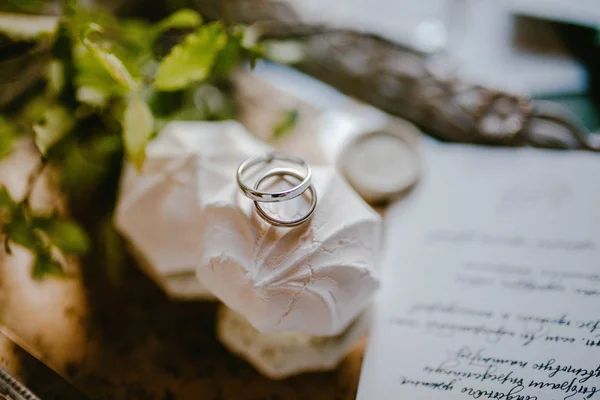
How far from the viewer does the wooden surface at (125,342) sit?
0.49 m

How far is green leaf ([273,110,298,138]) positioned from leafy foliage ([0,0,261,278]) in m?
0.09

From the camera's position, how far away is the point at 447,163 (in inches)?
24.0

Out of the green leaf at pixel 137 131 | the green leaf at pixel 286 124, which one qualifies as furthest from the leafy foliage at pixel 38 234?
the green leaf at pixel 286 124

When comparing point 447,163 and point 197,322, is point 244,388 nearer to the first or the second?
point 197,322

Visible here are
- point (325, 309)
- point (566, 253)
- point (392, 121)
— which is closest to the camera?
point (325, 309)

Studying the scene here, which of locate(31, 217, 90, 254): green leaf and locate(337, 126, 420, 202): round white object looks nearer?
locate(31, 217, 90, 254): green leaf

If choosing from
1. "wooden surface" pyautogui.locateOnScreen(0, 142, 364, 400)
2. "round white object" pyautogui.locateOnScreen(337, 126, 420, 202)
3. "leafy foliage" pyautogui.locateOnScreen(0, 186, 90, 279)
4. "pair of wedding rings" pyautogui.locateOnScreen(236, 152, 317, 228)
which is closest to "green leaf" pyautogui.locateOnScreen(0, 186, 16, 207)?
"leafy foliage" pyautogui.locateOnScreen(0, 186, 90, 279)

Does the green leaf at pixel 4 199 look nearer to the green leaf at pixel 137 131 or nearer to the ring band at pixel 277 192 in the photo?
the green leaf at pixel 137 131

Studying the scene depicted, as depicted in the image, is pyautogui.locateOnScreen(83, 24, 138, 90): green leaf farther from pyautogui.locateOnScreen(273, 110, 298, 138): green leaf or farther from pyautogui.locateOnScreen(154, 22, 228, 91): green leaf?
pyautogui.locateOnScreen(273, 110, 298, 138): green leaf

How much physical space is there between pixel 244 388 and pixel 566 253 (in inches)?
15.0

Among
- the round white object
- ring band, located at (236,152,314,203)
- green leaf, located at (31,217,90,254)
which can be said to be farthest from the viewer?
the round white object

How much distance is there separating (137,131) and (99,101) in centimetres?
9

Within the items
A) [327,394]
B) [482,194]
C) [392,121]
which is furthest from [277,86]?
[327,394]

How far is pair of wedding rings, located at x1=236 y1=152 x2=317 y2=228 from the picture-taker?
372 millimetres
